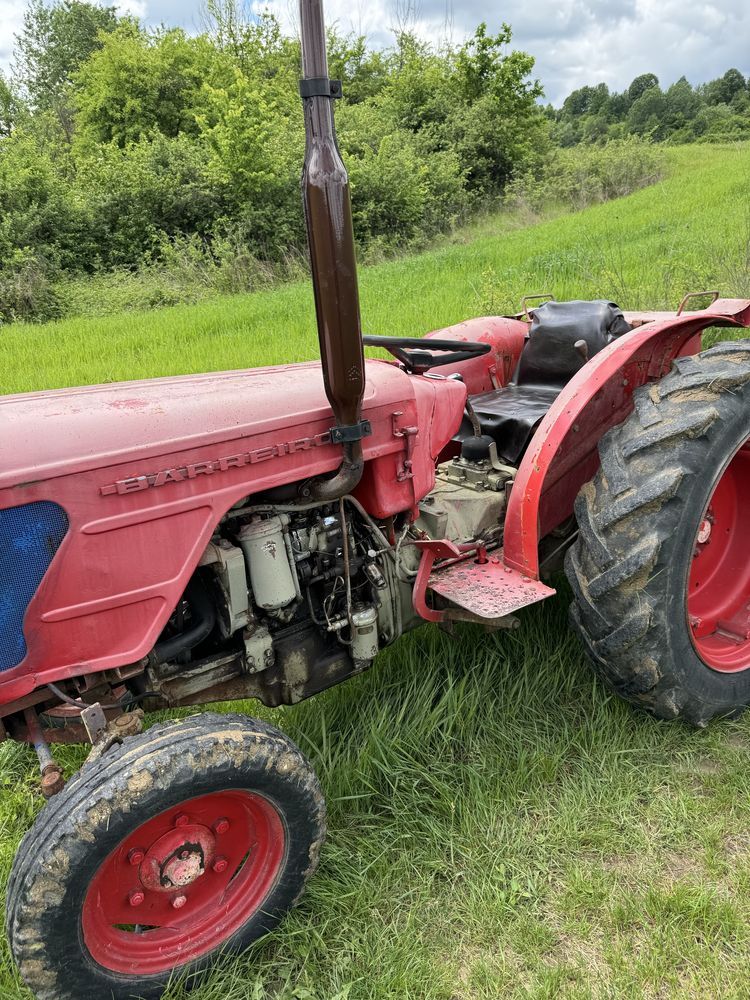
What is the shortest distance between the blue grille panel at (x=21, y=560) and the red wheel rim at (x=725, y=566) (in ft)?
6.59

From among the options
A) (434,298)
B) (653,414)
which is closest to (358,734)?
(653,414)

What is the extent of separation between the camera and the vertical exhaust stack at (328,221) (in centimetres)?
126

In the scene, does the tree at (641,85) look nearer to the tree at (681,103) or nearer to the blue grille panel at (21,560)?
the tree at (681,103)

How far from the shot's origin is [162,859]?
1.52 meters

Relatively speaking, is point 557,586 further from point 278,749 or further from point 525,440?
point 278,749

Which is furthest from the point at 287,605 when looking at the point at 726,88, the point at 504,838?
the point at 726,88

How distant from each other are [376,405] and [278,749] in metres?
0.89

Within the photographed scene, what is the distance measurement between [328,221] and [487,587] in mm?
1198

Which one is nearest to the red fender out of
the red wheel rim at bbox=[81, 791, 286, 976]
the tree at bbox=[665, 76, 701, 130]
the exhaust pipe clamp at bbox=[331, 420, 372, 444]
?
the exhaust pipe clamp at bbox=[331, 420, 372, 444]

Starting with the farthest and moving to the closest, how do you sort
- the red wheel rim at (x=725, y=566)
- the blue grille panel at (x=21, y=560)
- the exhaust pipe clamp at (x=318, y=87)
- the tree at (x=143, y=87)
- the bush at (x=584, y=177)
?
the tree at (x=143, y=87) < the bush at (x=584, y=177) < the red wheel rim at (x=725, y=566) < the blue grille panel at (x=21, y=560) < the exhaust pipe clamp at (x=318, y=87)

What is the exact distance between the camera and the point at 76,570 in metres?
1.43

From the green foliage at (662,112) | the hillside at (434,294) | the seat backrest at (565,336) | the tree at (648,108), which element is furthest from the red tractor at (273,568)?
the tree at (648,108)

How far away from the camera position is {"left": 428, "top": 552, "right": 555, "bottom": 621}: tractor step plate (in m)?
1.99

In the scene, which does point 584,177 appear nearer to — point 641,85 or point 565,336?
point 565,336
